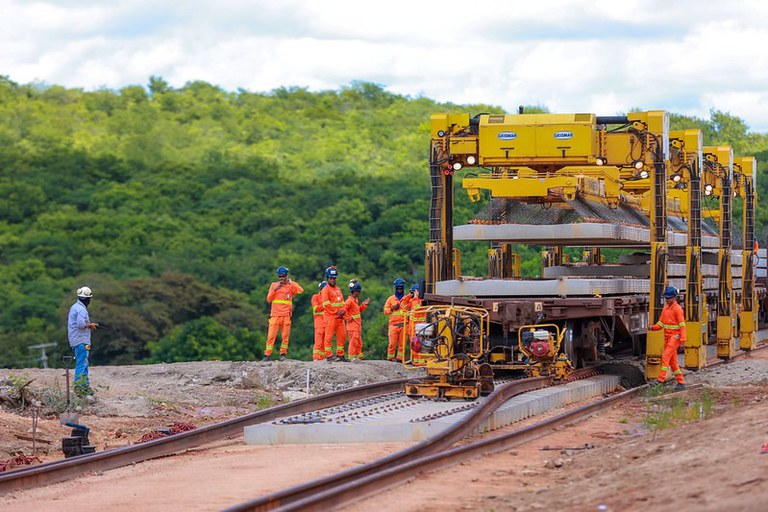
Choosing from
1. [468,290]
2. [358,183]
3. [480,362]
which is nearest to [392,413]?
[480,362]

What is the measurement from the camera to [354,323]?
25.8 m

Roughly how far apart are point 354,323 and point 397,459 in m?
13.3

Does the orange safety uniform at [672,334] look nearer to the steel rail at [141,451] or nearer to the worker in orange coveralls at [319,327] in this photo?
the steel rail at [141,451]

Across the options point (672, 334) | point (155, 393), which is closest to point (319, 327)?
point (155, 393)

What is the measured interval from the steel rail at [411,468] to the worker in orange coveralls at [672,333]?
172 inches

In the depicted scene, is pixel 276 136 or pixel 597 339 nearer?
pixel 597 339

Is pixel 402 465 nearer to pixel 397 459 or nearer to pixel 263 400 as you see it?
pixel 397 459

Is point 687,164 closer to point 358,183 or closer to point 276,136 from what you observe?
point 358,183

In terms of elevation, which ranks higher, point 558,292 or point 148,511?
point 558,292

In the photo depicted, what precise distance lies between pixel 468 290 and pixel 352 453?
719 cm

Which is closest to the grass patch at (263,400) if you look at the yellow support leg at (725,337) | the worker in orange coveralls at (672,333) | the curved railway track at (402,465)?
the curved railway track at (402,465)

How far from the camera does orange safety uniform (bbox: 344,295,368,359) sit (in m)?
25.5

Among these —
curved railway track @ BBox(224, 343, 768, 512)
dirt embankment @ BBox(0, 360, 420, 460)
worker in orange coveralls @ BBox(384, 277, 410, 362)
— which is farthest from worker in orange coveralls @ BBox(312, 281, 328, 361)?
curved railway track @ BBox(224, 343, 768, 512)

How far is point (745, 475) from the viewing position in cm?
1015
